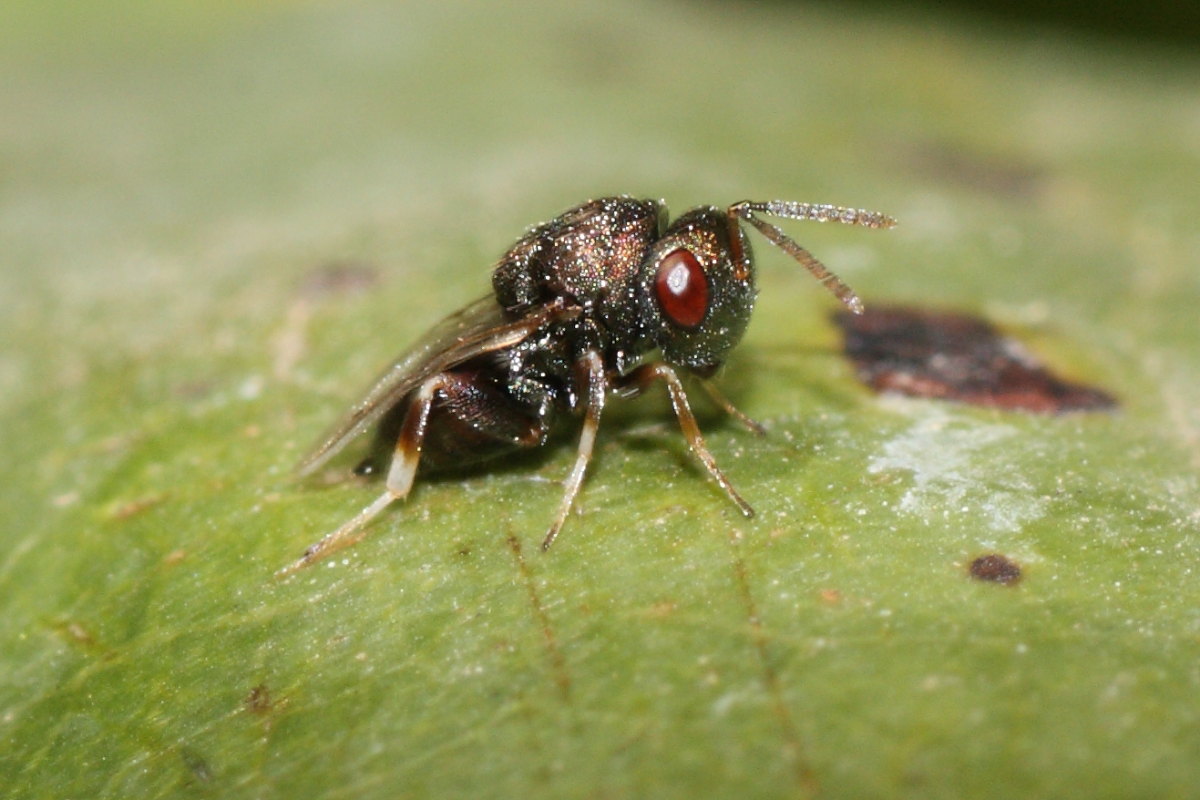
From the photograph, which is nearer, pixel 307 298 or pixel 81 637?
pixel 81 637

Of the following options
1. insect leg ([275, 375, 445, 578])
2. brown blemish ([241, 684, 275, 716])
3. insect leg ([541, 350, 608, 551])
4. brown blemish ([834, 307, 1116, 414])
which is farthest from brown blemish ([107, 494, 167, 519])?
brown blemish ([834, 307, 1116, 414])

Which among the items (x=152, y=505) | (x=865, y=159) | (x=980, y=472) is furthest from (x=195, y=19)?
(x=980, y=472)

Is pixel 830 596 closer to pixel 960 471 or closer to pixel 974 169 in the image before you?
pixel 960 471

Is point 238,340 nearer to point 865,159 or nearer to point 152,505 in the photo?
point 152,505

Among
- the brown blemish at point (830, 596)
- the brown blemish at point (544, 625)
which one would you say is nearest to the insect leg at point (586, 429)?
the brown blemish at point (544, 625)

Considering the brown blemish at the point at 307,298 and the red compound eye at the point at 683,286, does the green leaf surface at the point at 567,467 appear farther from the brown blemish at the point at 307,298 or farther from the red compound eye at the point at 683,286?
the red compound eye at the point at 683,286

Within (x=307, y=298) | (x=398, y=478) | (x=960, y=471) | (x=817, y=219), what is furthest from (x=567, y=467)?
(x=307, y=298)
